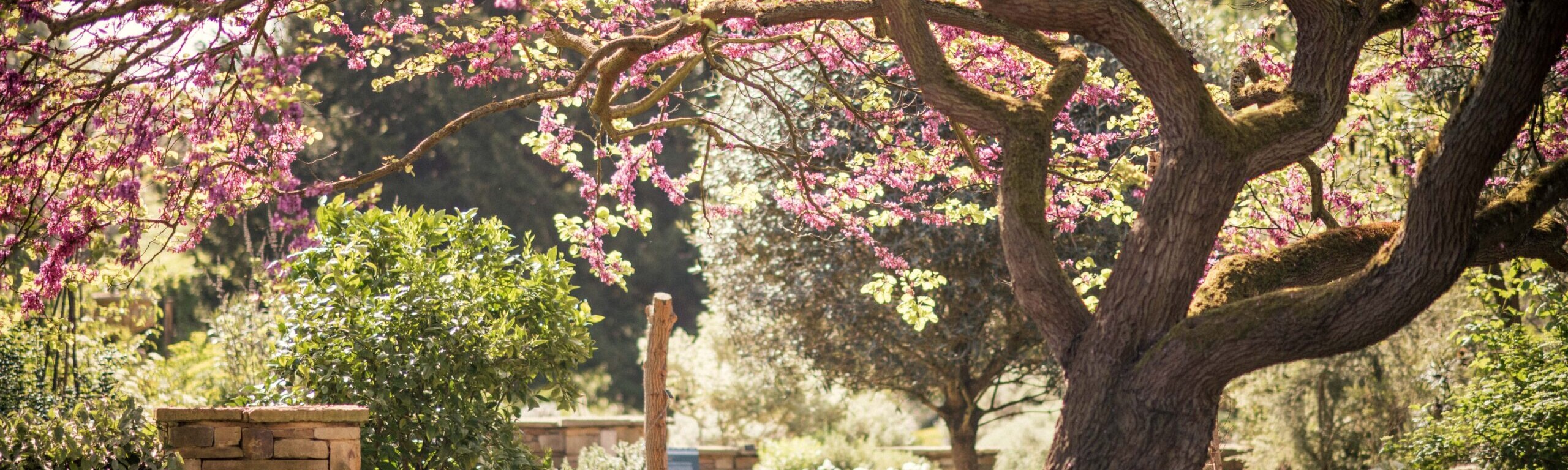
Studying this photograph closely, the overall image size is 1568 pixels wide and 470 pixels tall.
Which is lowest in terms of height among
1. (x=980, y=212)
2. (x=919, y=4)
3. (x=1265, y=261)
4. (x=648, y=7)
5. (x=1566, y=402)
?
(x=1566, y=402)

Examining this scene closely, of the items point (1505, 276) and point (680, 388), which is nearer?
point (1505, 276)

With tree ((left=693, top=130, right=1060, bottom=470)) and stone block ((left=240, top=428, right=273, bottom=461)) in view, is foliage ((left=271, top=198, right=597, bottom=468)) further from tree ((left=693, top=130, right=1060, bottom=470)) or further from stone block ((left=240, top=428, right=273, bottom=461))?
tree ((left=693, top=130, right=1060, bottom=470))

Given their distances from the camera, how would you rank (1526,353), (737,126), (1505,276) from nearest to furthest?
(1526,353) → (1505,276) → (737,126)

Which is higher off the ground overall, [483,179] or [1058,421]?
[483,179]

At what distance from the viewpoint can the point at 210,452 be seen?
4160mm

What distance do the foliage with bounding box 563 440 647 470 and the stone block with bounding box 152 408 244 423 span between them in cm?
457

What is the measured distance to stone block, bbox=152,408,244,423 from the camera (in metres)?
4.12

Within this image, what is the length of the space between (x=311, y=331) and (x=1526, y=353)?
645 centimetres

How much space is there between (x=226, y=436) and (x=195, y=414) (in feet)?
0.44

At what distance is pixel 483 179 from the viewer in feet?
69.5

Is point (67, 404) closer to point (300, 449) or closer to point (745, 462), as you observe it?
point (300, 449)

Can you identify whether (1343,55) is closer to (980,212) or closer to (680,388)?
(980,212)

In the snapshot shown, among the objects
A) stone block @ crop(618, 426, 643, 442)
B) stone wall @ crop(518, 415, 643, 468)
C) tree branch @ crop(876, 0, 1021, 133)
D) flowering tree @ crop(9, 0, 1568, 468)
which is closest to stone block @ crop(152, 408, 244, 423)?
flowering tree @ crop(9, 0, 1568, 468)

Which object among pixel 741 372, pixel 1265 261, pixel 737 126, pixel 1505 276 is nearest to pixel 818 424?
pixel 741 372
